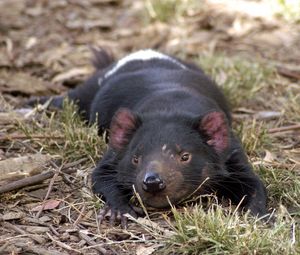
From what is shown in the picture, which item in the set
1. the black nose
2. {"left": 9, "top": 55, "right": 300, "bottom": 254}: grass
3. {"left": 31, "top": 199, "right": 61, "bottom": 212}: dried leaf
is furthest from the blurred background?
the black nose

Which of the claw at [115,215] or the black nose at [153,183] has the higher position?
the black nose at [153,183]

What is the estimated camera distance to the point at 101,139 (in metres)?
3.98

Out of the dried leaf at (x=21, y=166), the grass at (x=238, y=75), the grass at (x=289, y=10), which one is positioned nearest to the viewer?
the dried leaf at (x=21, y=166)

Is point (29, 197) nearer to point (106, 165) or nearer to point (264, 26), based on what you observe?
point (106, 165)

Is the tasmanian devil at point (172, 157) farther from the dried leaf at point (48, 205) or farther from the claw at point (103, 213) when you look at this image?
the dried leaf at point (48, 205)

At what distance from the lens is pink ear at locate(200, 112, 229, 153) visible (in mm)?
3309

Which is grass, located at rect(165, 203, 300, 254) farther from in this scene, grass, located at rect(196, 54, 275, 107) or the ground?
grass, located at rect(196, 54, 275, 107)

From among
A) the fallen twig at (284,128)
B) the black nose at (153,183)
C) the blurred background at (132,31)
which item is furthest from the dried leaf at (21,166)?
the blurred background at (132,31)

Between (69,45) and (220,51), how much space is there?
4.27ft

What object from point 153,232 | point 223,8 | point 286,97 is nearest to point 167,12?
point 223,8

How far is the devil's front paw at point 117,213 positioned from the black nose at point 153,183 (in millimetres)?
237

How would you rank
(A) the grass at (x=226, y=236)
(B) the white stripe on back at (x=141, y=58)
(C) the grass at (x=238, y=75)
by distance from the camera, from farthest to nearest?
(C) the grass at (x=238, y=75) < (B) the white stripe on back at (x=141, y=58) < (A) the grass at (x=226, y=236)

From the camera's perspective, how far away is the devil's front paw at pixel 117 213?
3168 millimetres

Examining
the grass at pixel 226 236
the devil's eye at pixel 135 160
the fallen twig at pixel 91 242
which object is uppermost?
the devil's eye at pixel 135 160
